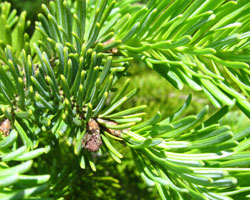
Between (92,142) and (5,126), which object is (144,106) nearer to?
(92,142)

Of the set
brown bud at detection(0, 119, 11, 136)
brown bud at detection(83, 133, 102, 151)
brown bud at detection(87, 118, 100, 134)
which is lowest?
brown bud at detection(83, 133, 102, 151)

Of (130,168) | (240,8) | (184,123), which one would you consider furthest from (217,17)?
(130,168)

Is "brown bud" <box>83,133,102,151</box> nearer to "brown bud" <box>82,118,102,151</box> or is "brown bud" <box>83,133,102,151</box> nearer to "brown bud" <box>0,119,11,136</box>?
"brown bud" <box>82,118,102,151</box>

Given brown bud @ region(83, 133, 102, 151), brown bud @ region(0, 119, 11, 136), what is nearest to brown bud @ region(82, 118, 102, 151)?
brown bud @ region(83, 133, 102, 151)

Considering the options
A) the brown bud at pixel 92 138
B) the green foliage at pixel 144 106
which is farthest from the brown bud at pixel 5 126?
the brown bud at pixel 92 138

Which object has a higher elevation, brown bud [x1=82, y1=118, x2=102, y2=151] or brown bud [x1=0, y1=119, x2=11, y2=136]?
brown bud [x1=0, y1=119, x2=11, y2=136]

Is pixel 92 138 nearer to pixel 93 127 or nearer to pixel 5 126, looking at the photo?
pixel 93 127

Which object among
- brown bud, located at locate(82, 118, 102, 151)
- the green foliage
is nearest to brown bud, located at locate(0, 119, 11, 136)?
the green foliage

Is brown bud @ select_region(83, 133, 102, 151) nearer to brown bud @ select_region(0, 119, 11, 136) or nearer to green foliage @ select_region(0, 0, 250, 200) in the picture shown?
green foliage @ select_region(0, 0, 250, 200)

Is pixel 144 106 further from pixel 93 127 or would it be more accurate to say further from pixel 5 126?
pixel 5 126

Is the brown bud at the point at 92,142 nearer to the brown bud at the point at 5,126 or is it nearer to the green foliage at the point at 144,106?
the green foliage at the point at 144,106

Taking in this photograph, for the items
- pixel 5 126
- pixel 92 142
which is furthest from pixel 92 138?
pixel 5 126

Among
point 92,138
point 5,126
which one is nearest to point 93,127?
point 92,138

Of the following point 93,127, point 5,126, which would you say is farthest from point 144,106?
point 5,126
